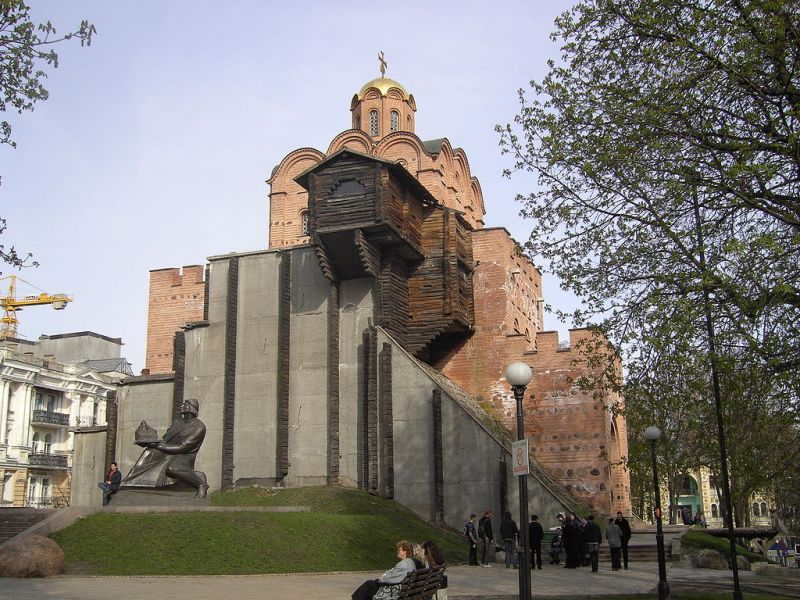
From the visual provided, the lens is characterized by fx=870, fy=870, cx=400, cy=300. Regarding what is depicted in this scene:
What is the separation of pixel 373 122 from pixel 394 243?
13.7 meters

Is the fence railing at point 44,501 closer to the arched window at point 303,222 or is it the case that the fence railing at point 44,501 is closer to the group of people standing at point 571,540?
the arched window at point 303,222

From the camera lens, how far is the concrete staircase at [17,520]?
731 inches

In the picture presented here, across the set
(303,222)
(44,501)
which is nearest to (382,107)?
(303,222)

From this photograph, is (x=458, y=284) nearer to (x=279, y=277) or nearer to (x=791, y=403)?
(x=279, y=277)

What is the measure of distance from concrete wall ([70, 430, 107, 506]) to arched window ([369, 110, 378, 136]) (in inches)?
729

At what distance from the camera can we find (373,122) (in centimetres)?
4134

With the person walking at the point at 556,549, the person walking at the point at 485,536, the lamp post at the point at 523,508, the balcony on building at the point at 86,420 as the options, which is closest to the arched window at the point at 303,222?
the person walking at the point at 485,536

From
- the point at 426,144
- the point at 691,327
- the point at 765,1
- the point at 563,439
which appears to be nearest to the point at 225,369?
the point at 563,439

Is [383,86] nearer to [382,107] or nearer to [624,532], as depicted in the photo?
[382,107]

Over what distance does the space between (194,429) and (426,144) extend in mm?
22506

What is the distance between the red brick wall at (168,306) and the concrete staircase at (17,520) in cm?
1685

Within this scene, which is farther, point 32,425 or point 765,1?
point 32,425

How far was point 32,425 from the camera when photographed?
48812mm

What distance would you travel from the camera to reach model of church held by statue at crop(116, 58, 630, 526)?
27.7m
